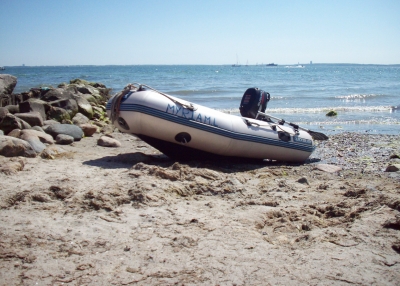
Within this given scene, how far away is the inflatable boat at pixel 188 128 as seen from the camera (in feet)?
17.7

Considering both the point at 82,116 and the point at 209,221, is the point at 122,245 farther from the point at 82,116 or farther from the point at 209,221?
the point at 82,116

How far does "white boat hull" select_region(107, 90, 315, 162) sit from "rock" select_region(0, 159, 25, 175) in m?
1.43

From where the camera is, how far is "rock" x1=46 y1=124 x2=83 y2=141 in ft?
21.5

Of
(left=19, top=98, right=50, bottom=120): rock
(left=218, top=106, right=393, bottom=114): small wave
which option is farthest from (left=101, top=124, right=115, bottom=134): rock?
(left=218, top=106, right=393, bottom=114): small wave

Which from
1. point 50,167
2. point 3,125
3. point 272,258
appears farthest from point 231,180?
point 3,125

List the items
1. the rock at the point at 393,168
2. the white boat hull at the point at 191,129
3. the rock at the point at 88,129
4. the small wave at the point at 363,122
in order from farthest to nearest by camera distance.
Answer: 1. the small wave at the point at 363,122
2. the rock at the point at 88,129
3. the rock at the point at 393,168
4. the white boat hull at the point at 191,129

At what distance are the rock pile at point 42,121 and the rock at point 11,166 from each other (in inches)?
16.9

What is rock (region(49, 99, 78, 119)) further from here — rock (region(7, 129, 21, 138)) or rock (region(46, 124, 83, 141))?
rock (region(7, 129, 21, 138))

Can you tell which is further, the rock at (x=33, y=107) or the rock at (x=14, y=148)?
the rock at (x=33, y=107)

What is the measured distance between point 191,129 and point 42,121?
300 cm

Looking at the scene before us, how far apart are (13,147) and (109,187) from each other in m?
1.72

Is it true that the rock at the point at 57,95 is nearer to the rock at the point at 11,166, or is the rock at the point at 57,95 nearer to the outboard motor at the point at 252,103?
the outboard motor at the point at 252,103

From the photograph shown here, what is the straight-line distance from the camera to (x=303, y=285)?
2641 millimetres

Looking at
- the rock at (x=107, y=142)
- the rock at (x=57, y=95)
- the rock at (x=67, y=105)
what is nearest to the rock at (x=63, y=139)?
the rock at (x=107, y=142)
